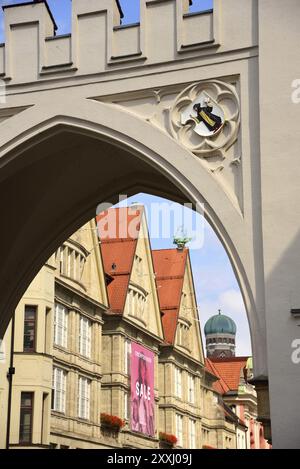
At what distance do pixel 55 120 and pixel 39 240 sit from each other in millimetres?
3475

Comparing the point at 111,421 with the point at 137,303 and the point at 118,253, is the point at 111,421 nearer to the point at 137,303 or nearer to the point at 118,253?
the point at 137,303

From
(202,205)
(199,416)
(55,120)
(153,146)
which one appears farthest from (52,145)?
(199,416)

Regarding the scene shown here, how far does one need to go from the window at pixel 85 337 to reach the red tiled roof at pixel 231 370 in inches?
1800

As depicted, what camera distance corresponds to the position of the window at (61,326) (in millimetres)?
39281

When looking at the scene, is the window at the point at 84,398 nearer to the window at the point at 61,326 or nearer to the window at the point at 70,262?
the window at the point at 61,326

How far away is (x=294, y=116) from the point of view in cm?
1143

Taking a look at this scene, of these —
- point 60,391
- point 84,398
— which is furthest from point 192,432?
point 60,391

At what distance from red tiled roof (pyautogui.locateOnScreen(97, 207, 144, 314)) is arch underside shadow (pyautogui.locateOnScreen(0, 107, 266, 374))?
28670mm

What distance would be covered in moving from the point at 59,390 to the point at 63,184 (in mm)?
25368

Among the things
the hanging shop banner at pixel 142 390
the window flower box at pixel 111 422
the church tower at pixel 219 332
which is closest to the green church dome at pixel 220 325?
the church tower at pixel 219 332

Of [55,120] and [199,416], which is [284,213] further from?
[199,416]

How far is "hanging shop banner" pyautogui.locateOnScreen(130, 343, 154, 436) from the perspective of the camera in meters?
47.4

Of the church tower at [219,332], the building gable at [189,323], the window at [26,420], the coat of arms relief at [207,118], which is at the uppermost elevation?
the church tower at [219,332]

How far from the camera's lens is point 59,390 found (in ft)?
128
